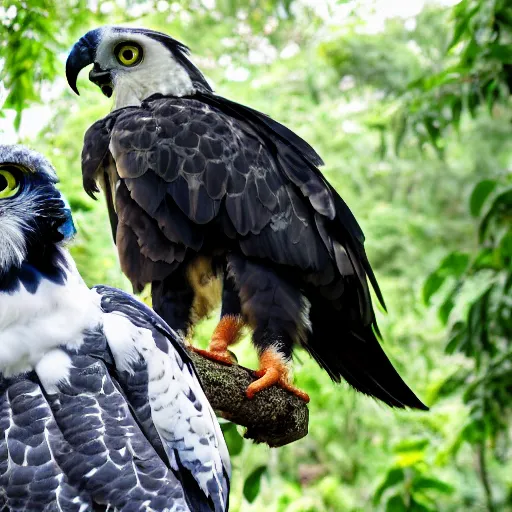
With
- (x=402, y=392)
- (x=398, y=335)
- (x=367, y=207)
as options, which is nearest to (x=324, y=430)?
(x=398, y=335)

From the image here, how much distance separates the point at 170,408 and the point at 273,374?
59 cm

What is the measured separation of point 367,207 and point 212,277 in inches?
204

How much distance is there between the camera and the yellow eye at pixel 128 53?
7.06 ft

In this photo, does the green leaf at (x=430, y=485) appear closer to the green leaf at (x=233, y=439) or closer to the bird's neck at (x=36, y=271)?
the green leaf at (x=233, y=439)

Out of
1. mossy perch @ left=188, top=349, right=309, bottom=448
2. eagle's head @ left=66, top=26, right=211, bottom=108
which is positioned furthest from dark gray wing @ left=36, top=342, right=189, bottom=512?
eagle's head @ left=66, top=26, right=211, bottom=108

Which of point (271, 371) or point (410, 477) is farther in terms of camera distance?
point (410, 477)

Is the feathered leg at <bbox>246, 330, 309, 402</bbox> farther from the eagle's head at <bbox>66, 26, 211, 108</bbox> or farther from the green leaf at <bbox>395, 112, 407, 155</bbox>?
the green leaf at <bbox>395, 112, 407, 155</bbox>

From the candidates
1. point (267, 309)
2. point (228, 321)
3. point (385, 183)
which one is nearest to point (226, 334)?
point (228, 321)

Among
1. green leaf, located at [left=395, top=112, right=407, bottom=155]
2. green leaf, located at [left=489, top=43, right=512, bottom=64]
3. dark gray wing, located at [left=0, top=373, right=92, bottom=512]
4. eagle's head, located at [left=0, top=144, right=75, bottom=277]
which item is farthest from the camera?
green leaf, located at [left=395, top=112, right=407, bottom=155]

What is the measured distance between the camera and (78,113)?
360 cm

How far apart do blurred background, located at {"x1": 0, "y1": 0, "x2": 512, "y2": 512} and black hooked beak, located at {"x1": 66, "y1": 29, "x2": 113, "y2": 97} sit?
0.07 metres

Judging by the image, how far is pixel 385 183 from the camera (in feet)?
26.7

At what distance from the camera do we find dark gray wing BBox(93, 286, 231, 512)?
1387 mm

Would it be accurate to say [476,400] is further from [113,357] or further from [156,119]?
[113,357]
